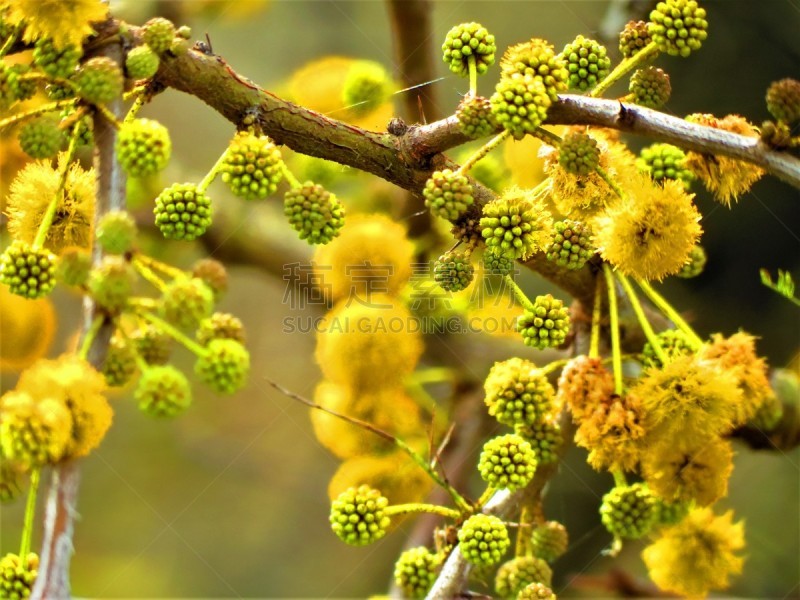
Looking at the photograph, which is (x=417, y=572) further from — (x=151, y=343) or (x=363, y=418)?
(x=151, y=343)

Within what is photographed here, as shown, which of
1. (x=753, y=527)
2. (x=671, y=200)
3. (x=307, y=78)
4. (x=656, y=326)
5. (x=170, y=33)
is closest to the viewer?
(x=170, y=33)

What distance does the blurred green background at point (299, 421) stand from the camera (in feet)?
7.73

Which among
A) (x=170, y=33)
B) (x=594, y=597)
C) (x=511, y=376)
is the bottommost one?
(x=594, y=597)

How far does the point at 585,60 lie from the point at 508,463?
543 millimetres

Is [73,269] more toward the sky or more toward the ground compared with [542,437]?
more toward the sky

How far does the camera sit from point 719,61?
2.43 m

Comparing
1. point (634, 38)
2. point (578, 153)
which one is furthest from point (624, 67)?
point (578, 153)

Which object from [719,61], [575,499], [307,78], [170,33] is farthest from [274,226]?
[170,33]

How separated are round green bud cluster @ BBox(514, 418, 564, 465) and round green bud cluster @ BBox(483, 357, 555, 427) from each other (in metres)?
0.06

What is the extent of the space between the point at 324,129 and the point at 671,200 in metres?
0.45

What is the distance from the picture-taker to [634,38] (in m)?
1.23

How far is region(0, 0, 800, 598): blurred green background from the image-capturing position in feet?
7.73

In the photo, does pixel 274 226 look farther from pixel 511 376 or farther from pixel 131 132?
pixel 131 132

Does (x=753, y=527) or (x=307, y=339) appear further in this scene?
(x=307, y=339)
